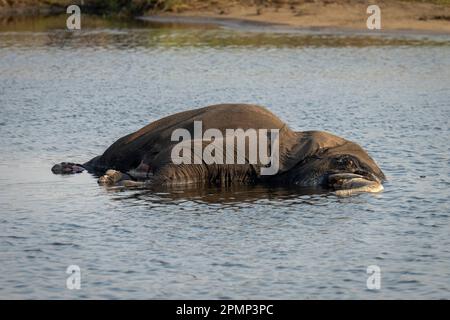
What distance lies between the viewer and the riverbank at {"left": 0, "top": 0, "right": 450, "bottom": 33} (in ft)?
135

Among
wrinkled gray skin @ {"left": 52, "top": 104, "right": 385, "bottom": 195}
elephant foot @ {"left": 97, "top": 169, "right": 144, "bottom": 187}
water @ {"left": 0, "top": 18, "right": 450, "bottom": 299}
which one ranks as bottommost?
water @ {"left": 0, "top": 18, "right": 450, "bottom": 299}

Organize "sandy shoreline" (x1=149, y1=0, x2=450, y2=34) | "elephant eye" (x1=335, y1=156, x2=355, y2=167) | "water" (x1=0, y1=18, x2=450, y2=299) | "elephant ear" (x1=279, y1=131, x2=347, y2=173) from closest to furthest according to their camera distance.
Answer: "water" (x1=0, y1=18, x2=450, y2=299)
"elephant eye" (x1=335, y1=156, x2=355, y2=167)
"elephant ear" (x1=279, y1=131, x2=347, y2=173)
"sandy shoreline" (x1=149, y1=0, x2=450, y2=34)

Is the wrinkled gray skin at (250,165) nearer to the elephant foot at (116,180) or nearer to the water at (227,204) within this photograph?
the elephant foot at (116,180)

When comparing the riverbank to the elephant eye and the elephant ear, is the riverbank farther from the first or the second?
the elephant eye

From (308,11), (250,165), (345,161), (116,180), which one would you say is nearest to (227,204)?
(250,165)

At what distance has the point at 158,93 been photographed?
1192 inches

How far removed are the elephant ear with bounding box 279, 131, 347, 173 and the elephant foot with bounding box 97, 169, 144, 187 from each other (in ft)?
7.13

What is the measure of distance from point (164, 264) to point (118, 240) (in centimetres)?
126

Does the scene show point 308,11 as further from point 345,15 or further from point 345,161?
point 345,161

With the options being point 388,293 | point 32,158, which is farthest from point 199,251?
point 32,158

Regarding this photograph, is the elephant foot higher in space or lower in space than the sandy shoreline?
lower

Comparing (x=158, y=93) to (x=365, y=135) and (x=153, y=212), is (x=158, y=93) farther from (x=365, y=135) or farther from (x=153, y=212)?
(x=153, y=212)

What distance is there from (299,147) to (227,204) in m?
1.77

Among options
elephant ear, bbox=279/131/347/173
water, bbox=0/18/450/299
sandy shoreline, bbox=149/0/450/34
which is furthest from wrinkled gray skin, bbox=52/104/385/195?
sandy shoreline, bbox=149/0/450/34
